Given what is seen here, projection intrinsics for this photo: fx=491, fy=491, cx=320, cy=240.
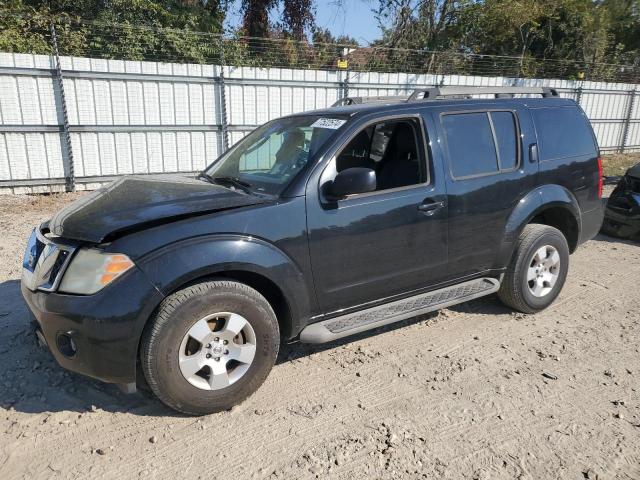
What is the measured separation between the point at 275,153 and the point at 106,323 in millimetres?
1778

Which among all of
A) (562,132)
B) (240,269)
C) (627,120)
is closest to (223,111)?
(562,132)

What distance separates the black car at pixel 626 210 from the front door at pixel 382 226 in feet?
14.2

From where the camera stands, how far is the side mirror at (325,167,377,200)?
307 cm

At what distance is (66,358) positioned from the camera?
273 centimetres

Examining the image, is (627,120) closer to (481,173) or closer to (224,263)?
(481,173)

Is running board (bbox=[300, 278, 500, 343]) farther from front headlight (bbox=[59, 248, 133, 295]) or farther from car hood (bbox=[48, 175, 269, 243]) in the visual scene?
front headlight (bbox=[59, 248, 133, 295])

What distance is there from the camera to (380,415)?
9.70 feet

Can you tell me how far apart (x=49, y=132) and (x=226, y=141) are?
3.20m

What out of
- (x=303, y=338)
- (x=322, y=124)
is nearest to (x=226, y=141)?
(x=322, y=124)

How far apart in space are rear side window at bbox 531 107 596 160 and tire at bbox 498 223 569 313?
2.25ft

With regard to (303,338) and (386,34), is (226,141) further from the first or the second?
(386,34)

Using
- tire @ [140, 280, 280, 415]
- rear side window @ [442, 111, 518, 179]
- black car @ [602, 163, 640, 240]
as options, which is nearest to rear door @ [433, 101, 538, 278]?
rear side window @ [442, 111, 518, 179]

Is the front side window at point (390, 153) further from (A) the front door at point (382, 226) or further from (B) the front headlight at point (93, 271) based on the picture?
(B) the front headlight at point (93, 271)

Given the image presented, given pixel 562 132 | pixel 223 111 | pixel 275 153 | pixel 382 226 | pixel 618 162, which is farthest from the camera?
pixel 618 162
